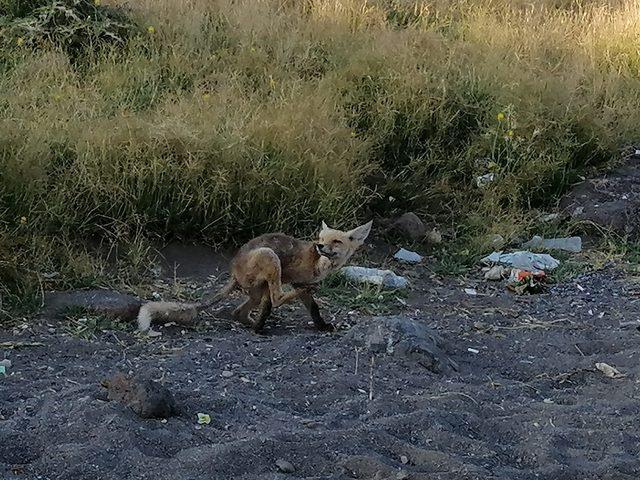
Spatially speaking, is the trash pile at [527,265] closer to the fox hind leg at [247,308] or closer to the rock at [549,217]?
the rock at [549,217]

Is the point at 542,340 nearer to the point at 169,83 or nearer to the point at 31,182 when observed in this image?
the point at 31,182

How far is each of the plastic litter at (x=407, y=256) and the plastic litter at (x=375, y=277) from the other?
508mm

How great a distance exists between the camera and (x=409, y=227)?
6.88m

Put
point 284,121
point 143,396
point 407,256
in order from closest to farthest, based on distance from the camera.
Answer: point 143,396, point 407,256, point 284,121

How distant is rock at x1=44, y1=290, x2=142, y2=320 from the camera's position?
4.97m

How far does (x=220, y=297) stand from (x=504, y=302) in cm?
188

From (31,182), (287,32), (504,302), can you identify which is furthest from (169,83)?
(504,302)

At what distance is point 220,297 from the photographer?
5.21 metres

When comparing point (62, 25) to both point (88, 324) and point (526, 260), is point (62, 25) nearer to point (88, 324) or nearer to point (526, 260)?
point (88, 324)

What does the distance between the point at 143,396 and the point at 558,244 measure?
4290 millimetres

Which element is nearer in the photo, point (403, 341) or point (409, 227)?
point (403, 341)

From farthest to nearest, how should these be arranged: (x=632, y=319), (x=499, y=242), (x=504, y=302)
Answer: (x=499, y=242), (x=504, y=302), (x=632, y=319)

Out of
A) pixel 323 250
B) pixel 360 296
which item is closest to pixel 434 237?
pixel 360 296

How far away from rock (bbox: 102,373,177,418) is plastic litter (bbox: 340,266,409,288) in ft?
8.05
